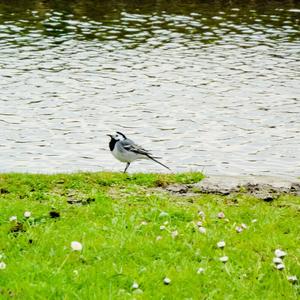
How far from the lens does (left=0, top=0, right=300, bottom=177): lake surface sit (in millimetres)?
20250

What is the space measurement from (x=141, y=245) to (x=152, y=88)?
65.3ft

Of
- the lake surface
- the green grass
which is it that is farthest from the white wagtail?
the lake surface

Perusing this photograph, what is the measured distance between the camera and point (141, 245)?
9086 millimetres

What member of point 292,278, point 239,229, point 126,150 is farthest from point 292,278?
point 126,150

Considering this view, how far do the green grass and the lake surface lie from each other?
6531 mm

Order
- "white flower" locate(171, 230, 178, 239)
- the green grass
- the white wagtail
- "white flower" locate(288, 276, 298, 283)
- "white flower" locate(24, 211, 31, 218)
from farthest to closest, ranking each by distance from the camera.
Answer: the white wagtail
"white flower" locate(24, 211, 31, 218)
"white flower" locate(171, 230, 178, 239)
"white flower" locate(288, 276, 298, 283)
the green grass

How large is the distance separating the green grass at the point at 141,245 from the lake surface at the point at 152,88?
6.53 m

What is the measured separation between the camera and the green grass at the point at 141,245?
312 inches

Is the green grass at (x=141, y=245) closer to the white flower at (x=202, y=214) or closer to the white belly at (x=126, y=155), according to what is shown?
the white flower at (x=202, y=214)

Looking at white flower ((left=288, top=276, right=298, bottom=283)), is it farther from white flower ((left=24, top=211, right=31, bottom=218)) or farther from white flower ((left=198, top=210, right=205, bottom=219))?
white flower ((left=24, top=211, right=31, bottom=218))

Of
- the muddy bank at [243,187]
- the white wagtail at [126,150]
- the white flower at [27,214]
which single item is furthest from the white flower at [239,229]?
the white wagtail at [126,150]

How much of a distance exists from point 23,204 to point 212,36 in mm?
29586

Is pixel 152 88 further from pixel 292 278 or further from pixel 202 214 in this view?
pixel 292 278

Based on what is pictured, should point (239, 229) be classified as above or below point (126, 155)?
above
